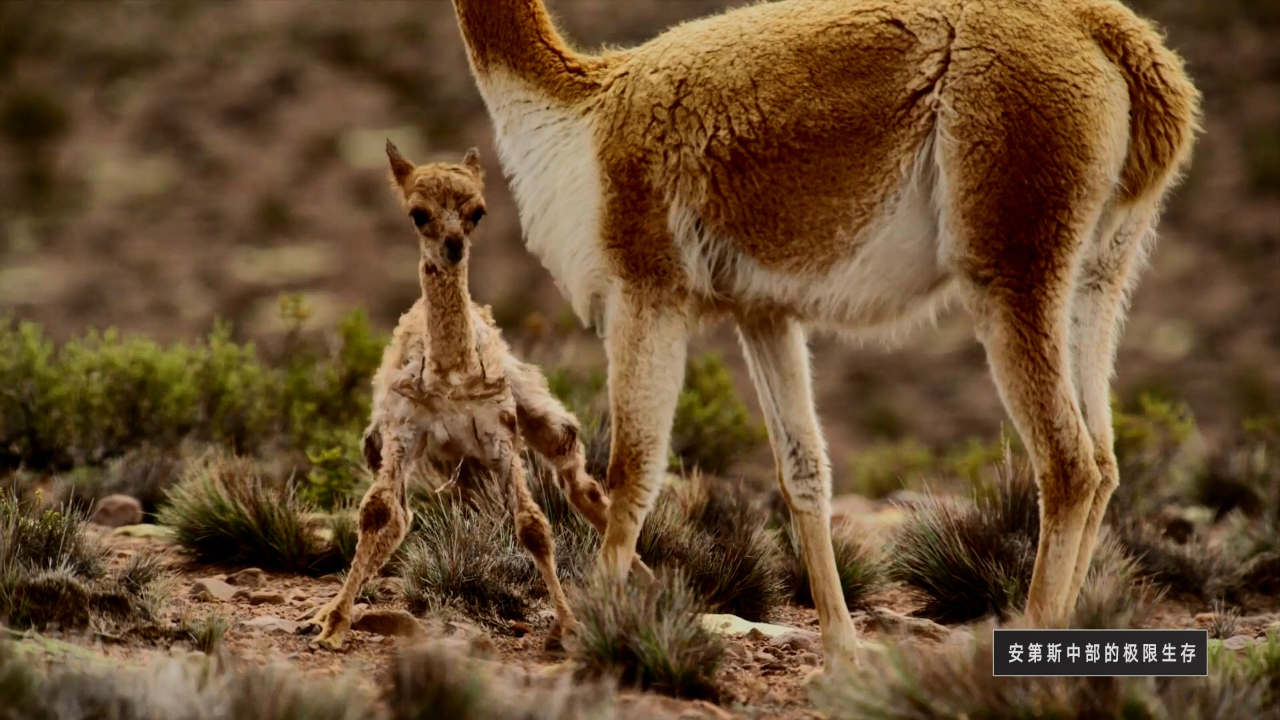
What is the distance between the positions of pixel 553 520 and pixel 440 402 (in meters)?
1.56

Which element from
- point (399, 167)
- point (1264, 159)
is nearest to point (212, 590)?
point (399, 167)

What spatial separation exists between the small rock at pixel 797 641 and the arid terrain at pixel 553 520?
0.03 m

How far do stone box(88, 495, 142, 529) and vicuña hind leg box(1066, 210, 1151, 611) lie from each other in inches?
211

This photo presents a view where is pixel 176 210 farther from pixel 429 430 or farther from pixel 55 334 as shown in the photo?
pixel 429 430

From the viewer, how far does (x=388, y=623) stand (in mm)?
6203

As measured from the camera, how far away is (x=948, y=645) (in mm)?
5199

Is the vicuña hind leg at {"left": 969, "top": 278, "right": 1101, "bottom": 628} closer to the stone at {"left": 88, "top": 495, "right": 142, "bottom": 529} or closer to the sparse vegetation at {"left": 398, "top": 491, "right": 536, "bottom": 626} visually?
the sparse vegetation at {"left": 398, "top": 491, "right": 536, "bottom": 626}

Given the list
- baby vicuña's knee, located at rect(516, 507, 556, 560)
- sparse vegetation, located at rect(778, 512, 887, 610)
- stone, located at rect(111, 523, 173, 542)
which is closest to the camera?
baby vicuña's knee, located at rect(516, 507, 556, 560)

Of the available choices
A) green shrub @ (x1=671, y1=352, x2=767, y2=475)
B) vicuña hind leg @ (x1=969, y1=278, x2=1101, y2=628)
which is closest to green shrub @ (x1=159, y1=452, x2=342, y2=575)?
green shrub @ (x1=671, y1=352, x2=767, y2=475)

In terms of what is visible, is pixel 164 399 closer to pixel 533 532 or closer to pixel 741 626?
pixel 533 532

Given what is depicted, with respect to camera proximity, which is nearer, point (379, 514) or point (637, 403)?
point (637, 403)

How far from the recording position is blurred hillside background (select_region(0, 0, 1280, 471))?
25.7m

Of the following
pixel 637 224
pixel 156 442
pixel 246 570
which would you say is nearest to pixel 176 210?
pixel 156 442

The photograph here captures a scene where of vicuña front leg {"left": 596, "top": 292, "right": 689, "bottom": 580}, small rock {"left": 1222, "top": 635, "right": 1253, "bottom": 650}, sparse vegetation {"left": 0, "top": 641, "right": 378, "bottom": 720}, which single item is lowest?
small rock {"left": 1222, "top": 635, "right": 1253, "bottom": 650}
